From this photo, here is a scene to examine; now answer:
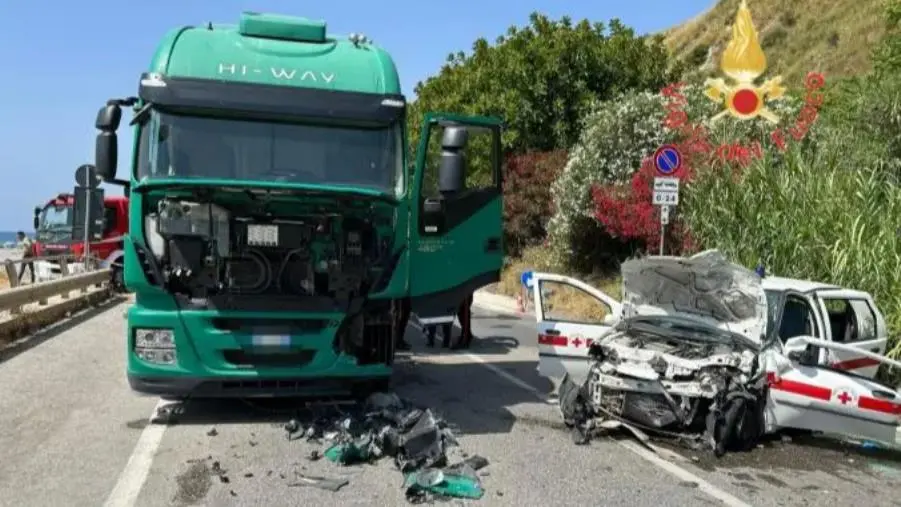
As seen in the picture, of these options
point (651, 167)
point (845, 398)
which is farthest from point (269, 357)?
point (651, 167)

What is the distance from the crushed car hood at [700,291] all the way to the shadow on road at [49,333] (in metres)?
8.03

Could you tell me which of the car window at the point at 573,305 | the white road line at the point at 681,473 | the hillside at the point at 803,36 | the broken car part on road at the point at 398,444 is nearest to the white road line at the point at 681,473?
the white road line at the point at 681,473

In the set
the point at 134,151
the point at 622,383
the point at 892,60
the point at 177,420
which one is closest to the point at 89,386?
the point at 177,420

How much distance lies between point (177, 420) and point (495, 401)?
128 inches

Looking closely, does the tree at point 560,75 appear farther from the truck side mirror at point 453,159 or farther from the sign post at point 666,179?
the truck side mirror at point 453,159

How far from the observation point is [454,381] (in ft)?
35.1

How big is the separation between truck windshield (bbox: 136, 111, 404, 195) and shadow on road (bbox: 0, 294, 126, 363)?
214 inches

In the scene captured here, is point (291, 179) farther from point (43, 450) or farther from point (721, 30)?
point (721, 30)

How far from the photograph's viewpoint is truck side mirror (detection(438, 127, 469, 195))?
27.3ft

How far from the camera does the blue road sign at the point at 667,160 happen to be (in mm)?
14031

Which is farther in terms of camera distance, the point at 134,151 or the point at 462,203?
the point at 462,203

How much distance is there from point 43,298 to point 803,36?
4862cm

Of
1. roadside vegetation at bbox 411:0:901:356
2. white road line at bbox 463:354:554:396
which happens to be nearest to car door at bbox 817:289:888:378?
roadside vegetation at bbox 411:0:901:356

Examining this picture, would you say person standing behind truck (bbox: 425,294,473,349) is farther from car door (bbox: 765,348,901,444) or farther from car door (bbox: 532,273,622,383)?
car door (bbox: 765,348,901,444)
